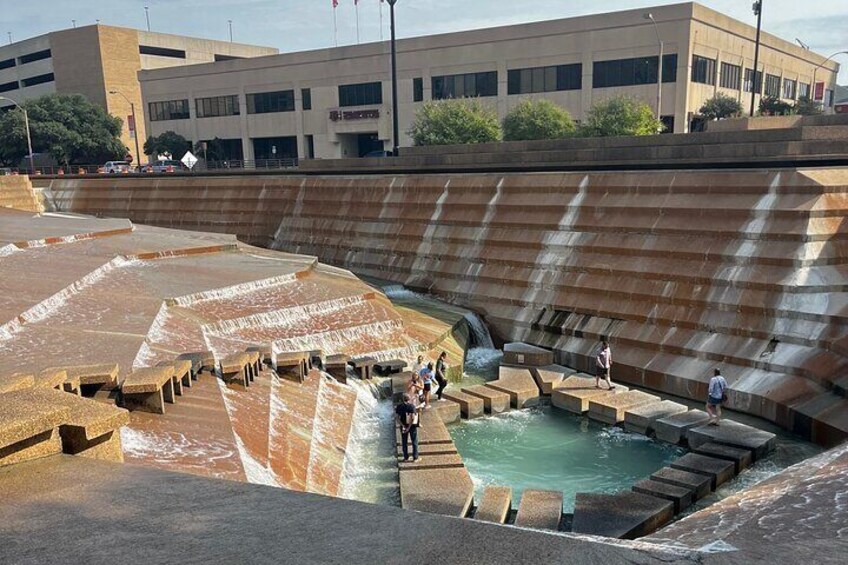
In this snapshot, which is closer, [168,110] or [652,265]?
[652,265]

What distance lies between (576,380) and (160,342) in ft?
32.7

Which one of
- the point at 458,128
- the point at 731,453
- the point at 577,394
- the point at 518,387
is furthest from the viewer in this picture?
the point at 458,128

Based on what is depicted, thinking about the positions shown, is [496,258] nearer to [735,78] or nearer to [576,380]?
[576,380]

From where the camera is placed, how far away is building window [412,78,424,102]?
56.2 m

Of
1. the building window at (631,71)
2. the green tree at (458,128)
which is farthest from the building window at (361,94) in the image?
the green tree at (458,128)

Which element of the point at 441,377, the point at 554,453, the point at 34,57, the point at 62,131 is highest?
the point at 34,57

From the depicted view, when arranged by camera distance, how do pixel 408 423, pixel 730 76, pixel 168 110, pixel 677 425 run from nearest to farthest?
pixel 408 423, pixel 677 425, pixel 730 76, pixel 168 110

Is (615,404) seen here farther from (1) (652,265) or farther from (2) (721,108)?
(2) (721,108)

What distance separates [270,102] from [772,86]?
46.6m

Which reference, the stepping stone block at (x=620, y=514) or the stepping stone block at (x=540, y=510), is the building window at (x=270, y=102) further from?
the stepping stone block at (x=620, y=514)

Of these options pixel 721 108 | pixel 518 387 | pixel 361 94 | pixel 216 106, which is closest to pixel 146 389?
pixel 518 387

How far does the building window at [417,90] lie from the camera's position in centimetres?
5619

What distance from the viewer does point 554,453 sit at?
1377 centimetres

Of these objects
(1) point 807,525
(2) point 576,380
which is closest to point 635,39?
(2) point 576,380
